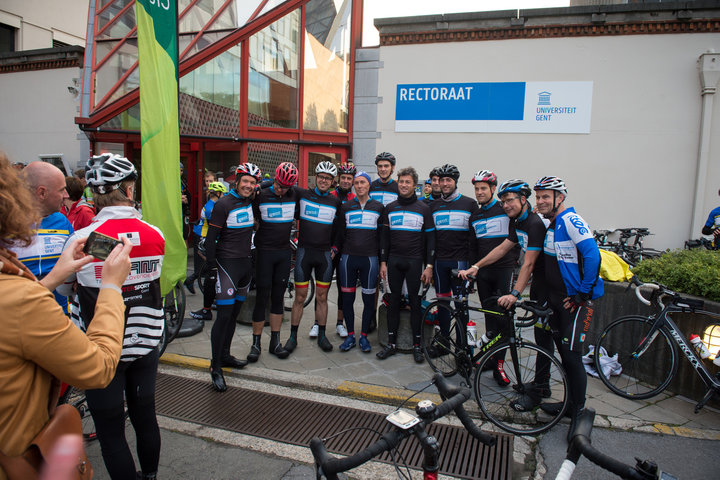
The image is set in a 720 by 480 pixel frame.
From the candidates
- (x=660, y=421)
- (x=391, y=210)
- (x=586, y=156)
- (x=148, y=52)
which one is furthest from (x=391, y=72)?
(x=660, y=421)

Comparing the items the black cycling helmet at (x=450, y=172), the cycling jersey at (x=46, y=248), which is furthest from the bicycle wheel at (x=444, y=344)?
the cycling jersey at (x=46, y=248)

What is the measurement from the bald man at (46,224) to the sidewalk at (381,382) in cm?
221

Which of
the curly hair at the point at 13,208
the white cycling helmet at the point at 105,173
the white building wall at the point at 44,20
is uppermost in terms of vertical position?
the white building wall at the point at 44,20

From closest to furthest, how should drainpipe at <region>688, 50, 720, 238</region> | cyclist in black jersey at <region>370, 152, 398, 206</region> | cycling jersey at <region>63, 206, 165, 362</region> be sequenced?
cycling jersey at <region>63, 206, 165, 362</region> → cyclist in black jersey at <region>370, 152, 398, 206</region> → drainpipe at <region>688, 50, 720, 238</region>

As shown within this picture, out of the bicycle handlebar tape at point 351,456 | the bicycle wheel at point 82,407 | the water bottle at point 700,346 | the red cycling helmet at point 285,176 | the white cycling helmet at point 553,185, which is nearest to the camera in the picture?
the bicycle handlebar tape at point 351,456

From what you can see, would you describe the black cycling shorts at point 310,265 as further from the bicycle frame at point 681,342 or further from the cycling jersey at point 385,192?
the bicycle frame at point 681,342

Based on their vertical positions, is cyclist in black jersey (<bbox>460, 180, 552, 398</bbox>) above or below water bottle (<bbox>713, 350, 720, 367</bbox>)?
above

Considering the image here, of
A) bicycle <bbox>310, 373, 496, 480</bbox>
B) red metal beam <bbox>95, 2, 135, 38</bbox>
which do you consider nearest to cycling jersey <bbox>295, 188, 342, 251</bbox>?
bicycle <bbox>310, 373, 496, 480</bbox>

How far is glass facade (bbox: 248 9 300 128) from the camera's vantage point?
9680 mm

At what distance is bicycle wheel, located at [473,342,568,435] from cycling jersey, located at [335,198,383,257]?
77.3 inches

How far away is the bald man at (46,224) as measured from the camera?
10.1 feet

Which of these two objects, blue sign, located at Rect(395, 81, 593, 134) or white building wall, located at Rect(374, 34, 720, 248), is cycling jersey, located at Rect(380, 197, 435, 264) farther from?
blue sign, located at Rect(395, 81, 593, 134)

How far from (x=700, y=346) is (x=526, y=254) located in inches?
76.6

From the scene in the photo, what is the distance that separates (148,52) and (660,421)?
5954mm
